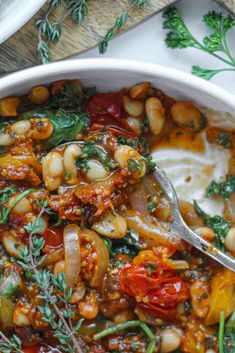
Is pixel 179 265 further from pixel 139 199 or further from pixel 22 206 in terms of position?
pixel 22 206

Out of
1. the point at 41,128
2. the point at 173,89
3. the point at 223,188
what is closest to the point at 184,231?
the point at 223,188

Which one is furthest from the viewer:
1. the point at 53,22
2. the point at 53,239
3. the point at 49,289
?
the point at 53,22

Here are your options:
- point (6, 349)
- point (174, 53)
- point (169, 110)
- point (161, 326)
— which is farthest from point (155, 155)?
point (6, 349)

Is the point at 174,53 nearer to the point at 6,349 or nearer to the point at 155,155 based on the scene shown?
the point at 155,155

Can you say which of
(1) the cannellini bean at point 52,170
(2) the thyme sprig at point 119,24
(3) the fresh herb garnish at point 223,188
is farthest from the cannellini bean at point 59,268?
(2) the thyme sprig at point 119,24

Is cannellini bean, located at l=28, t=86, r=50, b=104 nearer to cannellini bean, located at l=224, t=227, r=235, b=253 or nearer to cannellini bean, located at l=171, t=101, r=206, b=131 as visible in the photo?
cannellini bean, located at l=171, t=101, r=206, b=131

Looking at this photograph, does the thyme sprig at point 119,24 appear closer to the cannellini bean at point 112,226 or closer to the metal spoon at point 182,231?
the metal spoon at point 182,231

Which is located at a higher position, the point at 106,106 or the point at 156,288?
the point at 106,106
